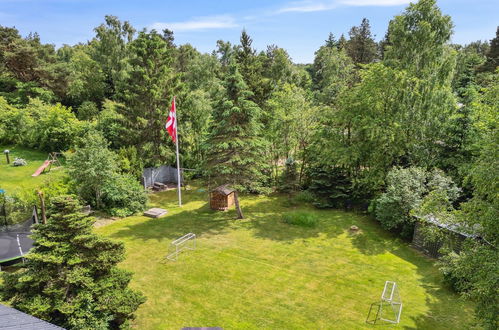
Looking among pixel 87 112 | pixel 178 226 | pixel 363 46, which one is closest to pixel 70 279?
pixel 178 226

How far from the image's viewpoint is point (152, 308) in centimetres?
1269

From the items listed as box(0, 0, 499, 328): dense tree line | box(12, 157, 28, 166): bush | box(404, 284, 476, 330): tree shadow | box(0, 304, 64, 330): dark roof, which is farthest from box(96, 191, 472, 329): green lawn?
box(12, 157, 28, 166): bush

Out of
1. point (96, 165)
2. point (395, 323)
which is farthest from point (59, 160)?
point (395, 323)

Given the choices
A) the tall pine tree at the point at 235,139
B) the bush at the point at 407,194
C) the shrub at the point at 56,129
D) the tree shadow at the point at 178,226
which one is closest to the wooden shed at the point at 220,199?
the tree shadow at the point at 178,226

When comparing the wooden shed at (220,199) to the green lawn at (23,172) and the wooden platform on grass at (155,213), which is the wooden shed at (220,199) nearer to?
the wooden platform on grass at (155,213)

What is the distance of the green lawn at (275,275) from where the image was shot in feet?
40.6

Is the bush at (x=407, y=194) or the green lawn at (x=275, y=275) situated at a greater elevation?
the bush at (x=407, y=194)

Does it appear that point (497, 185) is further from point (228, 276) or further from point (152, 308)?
point (152, 308)

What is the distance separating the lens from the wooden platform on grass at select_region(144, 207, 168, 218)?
2300 cm

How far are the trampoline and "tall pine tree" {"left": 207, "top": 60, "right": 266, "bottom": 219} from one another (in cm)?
1105

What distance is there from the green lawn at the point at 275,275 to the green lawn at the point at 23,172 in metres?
11.3

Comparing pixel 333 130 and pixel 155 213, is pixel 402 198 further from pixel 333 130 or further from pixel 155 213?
pixel 155 213

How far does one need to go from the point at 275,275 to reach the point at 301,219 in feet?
23.7

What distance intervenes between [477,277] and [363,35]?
68.1 metres
